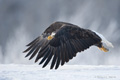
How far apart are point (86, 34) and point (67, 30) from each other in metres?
0.48

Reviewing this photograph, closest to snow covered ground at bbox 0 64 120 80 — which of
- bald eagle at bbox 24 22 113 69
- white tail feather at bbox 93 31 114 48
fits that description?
white tail feather at bbox 93 31 114 48

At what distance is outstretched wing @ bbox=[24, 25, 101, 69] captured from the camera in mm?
4562

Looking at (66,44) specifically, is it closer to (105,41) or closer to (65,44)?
(65,44)

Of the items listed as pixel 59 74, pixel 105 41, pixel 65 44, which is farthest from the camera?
pixel 59 74

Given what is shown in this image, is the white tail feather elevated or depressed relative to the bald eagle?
elevated

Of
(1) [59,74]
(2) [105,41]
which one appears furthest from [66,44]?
(1) [59,74]

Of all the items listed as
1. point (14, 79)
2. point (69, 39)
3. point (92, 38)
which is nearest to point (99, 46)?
point (92, 38)

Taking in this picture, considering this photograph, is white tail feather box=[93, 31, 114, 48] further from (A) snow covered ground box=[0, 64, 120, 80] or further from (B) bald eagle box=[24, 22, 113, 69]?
(A) snow covered ground box=[0, 64, 120, 80]

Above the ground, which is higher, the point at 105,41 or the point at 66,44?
the point at 105,41

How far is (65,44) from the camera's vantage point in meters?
4.84

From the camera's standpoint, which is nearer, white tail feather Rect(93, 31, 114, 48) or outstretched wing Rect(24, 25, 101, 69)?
outstretched wing Rect(24, 25, 101, 69)

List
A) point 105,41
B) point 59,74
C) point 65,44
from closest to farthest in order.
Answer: point 65,44 → point 105,41 → point 59,74

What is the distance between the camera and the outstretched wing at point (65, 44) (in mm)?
4562

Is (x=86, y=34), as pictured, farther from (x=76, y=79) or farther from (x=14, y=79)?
(x=14, y=79)
